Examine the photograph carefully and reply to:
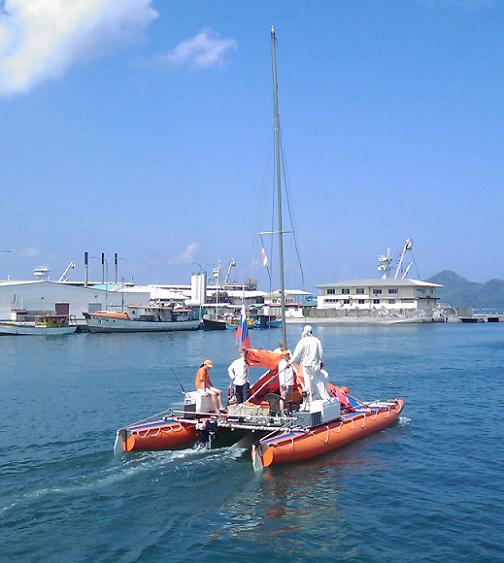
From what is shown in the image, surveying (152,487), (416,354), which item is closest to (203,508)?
(152,487)

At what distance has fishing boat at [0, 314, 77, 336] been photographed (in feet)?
242

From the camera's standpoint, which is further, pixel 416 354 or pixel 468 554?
pixel 416 354

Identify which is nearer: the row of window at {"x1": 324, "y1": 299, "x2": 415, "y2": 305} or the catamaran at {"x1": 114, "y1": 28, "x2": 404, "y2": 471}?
the catamaran at {"x1": 114, "y1": 28, "x2": 404, "y2": 471}

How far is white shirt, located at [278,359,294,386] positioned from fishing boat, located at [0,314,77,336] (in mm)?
60691

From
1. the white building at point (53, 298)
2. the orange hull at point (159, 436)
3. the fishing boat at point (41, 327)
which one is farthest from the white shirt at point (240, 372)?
the white building at point (53, 298)

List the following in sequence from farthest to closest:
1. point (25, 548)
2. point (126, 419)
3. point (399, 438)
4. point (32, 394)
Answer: point (32, 394), point (126, 419), point (399, 438), point (25, 548)

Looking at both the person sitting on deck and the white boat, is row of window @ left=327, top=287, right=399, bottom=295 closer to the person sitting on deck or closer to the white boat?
the white boat

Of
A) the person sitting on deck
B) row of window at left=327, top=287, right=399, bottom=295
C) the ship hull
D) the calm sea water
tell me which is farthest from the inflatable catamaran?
row of window at left=327, top=287, right=399, bottom=295

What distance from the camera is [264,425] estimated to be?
17375mm

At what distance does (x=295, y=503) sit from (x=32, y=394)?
63.1 feet

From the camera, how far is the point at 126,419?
76.4ft

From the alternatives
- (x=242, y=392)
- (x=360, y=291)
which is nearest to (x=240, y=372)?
(x=242, y=392)

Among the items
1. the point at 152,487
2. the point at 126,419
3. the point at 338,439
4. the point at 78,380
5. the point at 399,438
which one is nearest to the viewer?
the point at 152,487

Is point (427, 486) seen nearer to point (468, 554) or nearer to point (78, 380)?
point (468, 554)
